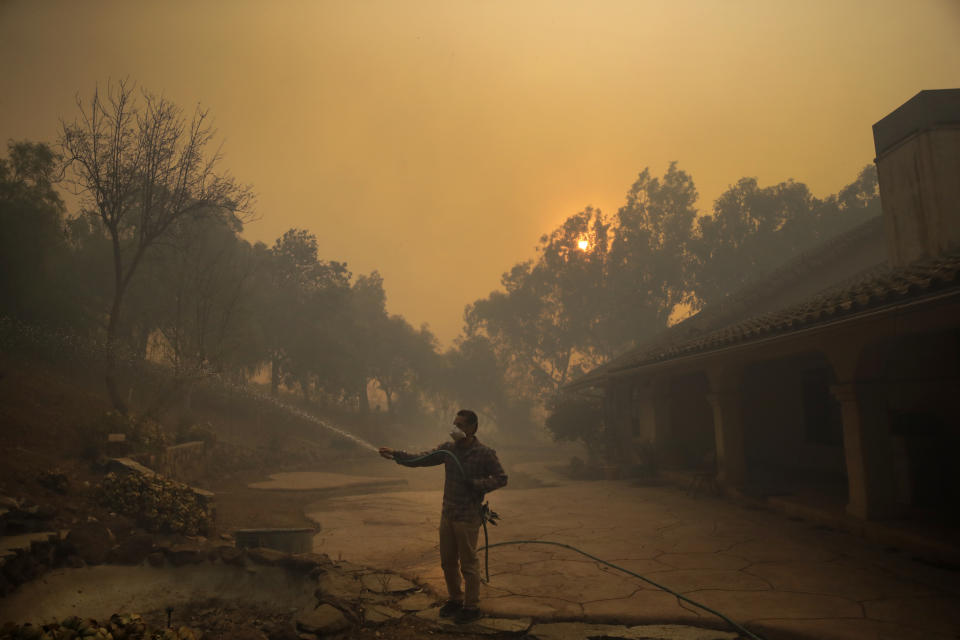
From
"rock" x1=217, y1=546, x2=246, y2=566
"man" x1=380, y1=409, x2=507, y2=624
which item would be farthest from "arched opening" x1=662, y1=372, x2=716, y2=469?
"rock" x1=217, y1=546, x2=246, y2=566

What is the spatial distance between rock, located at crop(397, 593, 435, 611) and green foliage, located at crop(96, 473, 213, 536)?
414 centimetres

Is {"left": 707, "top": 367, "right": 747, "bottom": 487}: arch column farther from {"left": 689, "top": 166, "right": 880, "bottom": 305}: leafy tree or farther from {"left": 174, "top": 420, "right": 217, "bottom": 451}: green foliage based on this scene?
{"left": 689, "top": 166, "right": 880, "bottom": 305}: leafy tree

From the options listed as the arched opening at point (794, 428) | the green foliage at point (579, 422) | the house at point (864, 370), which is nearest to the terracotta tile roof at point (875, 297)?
the house at point (864, 370)

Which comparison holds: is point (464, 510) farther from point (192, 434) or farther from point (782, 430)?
point (192, 434)

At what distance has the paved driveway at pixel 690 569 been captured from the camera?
181 inches

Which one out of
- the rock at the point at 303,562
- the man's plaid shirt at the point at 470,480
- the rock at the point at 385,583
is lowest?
the rock at the point at 385,583

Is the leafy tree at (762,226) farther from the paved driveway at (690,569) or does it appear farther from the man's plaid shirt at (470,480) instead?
the man's plaid shirt at (470,480)

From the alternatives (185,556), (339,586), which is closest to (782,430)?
(339,586)

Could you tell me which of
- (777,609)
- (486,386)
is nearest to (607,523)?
(777,609)

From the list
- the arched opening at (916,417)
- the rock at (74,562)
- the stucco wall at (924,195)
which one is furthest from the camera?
the stucco wall at (924,195)

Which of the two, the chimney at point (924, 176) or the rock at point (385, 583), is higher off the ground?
the chimney at point (924, 176)

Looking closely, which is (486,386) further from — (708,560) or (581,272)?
(708,560)

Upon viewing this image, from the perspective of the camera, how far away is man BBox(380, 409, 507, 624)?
4.78 m

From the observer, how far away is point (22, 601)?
5.29 m
